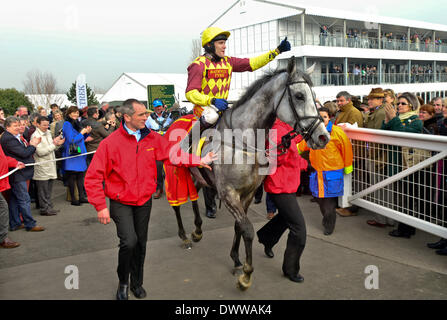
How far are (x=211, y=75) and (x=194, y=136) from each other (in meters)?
0.74

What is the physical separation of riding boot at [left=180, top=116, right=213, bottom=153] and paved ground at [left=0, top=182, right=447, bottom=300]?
145 cm

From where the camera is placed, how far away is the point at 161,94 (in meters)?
15.7

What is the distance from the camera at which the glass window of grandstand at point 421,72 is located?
3807 centimetres

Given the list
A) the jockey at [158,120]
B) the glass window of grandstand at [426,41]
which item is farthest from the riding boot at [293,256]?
the glass window of grandstand at [426,41]

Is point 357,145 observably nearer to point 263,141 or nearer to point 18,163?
point 263,141

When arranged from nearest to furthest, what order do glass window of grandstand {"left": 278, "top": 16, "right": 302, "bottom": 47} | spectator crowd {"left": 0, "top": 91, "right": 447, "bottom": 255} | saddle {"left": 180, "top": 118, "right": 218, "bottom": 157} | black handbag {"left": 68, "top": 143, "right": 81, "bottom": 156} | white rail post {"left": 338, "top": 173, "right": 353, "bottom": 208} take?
saddle {"left": 180, "top": 118, "right": 218, "bottom": 157}, spectator crowd {"left": 0, "top": 91, "right": 447, "bottom": 255}, white rail post {"left": 338, "top": 173, "right": 353, "bottom": 208}, black handbag {"left": 68, "top": 143, "right": 81, "bottom": 156}, glass window of grandstand {"left": 278, "top": 16, "right": 302, "bottom": 47}

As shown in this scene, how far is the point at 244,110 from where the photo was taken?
404 centimetres

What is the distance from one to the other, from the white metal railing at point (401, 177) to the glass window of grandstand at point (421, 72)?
1432 inches

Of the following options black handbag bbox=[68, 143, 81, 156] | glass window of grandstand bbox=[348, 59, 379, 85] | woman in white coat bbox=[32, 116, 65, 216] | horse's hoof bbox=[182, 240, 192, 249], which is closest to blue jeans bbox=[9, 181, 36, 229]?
woman in white coat bbox=[32, 116, 65, 216]

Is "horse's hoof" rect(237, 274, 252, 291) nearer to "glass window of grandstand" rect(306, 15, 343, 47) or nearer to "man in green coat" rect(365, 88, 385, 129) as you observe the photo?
"man in green coat" rect(365, 88, 385, 129)

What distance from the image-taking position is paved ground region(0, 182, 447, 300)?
3.91m

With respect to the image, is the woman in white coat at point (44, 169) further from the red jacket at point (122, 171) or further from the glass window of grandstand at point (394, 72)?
the glass window of grandstand at point (394, 72)
